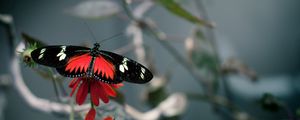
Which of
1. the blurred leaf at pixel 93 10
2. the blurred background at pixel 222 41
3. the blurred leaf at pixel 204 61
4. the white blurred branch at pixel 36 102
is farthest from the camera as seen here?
the blurred background at pixel 222 41

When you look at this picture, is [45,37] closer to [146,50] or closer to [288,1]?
[146,50]

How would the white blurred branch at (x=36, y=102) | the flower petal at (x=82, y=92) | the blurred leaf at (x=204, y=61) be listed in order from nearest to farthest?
the flower petal at (x=82, y=92) → the white blurred branch at (x=36, y=102) → the blurred leaf at (x=204, y=61)

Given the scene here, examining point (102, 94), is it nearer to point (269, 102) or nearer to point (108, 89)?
point (108, 89)

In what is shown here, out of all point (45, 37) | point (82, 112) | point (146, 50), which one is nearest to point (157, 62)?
point (146, 50)

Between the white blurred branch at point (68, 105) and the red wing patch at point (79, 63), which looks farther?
the white blurred branch at point (68, 105)

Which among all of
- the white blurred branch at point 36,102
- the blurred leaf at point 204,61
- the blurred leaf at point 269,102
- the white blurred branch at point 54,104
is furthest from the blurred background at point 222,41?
the blurred leaf at point 269,102

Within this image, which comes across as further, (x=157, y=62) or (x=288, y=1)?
(x=157, y=62)

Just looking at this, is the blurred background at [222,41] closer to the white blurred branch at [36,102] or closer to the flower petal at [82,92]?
the white blurred branch at [36,102]

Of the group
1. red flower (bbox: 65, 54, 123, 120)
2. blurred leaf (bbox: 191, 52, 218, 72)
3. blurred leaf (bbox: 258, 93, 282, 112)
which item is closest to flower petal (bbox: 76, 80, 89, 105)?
red flower (bbox: 65, 54, 123, 120)
